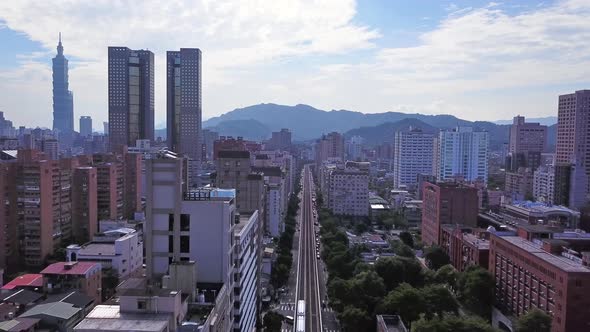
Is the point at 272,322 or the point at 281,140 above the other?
the point at 281,140

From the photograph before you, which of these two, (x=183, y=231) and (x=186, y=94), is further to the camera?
(x=186, y=94)

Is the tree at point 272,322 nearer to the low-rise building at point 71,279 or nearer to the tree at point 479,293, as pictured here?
the low-rise building at point 71,279

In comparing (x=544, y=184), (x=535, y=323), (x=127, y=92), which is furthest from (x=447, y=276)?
(x=127, y=92)

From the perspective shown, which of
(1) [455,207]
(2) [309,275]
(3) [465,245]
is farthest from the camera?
(1) [455,207]

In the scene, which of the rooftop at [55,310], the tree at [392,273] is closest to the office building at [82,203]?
the rooftop at [55,310]

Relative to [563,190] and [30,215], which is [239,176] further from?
[563,190]

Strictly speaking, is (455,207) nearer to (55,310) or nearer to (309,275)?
(309,275)
